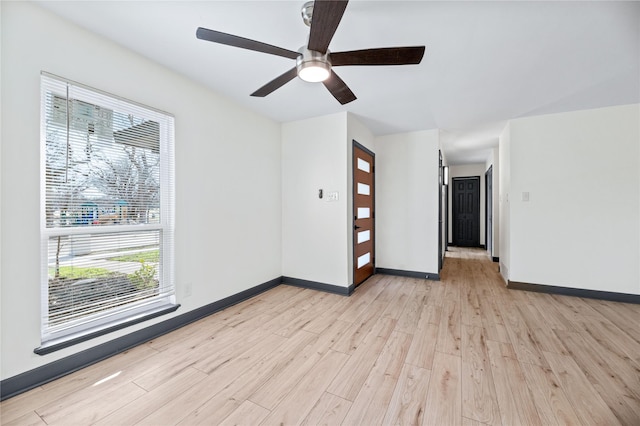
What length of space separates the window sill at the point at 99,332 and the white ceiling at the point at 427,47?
89.1 inches

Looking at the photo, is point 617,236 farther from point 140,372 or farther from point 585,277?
point 140,372

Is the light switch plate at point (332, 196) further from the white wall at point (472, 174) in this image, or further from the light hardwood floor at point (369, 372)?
the white wall at point (472, 174)

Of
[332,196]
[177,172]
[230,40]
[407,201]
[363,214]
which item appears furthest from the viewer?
[407,201]

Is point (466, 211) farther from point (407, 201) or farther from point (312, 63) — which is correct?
point (312, 63)

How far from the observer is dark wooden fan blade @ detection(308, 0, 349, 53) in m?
1.19

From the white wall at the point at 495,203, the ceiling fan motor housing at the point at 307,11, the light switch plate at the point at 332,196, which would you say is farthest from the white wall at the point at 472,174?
the ceiling fan motor housing at the point at 307,11

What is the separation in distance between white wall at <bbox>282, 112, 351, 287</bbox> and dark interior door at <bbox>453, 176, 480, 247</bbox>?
5704 millimetres

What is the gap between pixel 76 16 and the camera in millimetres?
1801

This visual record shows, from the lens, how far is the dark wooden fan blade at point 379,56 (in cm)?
158

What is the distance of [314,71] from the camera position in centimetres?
173

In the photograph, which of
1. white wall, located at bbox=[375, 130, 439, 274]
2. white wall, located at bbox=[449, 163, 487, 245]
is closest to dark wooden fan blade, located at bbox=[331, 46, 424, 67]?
white wall, located at bbox=[375, 130, 439, 274]

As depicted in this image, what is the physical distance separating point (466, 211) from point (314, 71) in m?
7.47

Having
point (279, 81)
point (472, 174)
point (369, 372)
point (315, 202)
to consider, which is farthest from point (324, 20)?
point (472, 174)

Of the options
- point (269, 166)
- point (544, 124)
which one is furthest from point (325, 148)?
point (544, 124)
